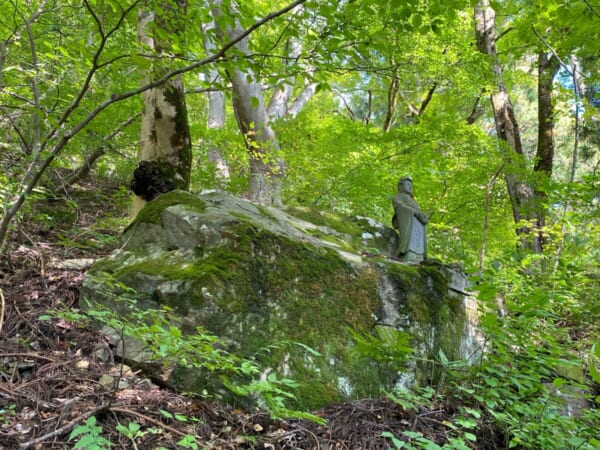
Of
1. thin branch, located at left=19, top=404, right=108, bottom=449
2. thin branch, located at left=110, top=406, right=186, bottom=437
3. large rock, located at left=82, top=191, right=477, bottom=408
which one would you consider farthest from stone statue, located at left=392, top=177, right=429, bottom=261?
thin branch, located at left=19, top=404, right=108, bottom=449

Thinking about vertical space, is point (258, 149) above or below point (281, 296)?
above

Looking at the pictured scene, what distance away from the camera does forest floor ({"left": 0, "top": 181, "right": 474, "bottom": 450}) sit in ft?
5.97

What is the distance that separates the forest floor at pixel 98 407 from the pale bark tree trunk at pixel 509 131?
19.0 feet

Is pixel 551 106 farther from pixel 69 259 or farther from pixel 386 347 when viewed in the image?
pixel 69 259

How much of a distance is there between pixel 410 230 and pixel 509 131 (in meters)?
4.61

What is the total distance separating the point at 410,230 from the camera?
527 cm

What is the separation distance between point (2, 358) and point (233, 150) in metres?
4.90

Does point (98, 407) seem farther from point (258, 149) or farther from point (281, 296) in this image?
point (258, 149)

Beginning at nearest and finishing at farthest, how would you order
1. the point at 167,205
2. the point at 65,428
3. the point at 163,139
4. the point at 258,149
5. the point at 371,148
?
the point at 65,428
the point at 167,205
the point at 163,139
the point at 258,149
the point at 371,148

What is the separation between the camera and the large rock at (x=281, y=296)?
2.64m

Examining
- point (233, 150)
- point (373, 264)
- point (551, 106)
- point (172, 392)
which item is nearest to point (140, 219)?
point (172, 392)

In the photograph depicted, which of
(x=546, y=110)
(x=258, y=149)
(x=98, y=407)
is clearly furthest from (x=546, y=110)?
(x=98, y=407)

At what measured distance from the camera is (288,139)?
800cm

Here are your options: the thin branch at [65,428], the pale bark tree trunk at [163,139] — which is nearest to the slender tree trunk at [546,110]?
the pale bark tree trunk at [163,139]
